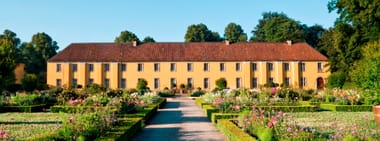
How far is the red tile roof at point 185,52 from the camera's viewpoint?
140 ft

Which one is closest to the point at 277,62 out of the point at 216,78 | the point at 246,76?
the point at 246,76

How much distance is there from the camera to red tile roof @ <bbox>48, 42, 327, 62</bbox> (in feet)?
140

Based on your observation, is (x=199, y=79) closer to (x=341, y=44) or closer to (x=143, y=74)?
(x=143, y=74)

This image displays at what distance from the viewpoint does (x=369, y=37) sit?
2898cm

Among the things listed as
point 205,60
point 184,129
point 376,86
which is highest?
point 205,60

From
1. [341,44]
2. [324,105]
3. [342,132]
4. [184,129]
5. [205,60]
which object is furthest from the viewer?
[205,60]

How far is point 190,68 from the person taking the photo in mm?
42750

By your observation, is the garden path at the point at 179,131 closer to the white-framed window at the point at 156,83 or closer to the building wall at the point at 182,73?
the building wall at the point at 182,73

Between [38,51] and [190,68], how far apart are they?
96.2 feet

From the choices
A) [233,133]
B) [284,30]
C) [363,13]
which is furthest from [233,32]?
[233,133]

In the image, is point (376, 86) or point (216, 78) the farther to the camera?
point (216, 78)

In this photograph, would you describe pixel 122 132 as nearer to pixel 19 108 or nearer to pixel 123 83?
pixel 19 108

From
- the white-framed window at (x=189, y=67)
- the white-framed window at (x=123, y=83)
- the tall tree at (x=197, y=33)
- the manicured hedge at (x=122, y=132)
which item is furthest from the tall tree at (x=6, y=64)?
the tall tree at (x=197, y=33)

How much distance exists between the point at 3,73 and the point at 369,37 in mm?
24852
